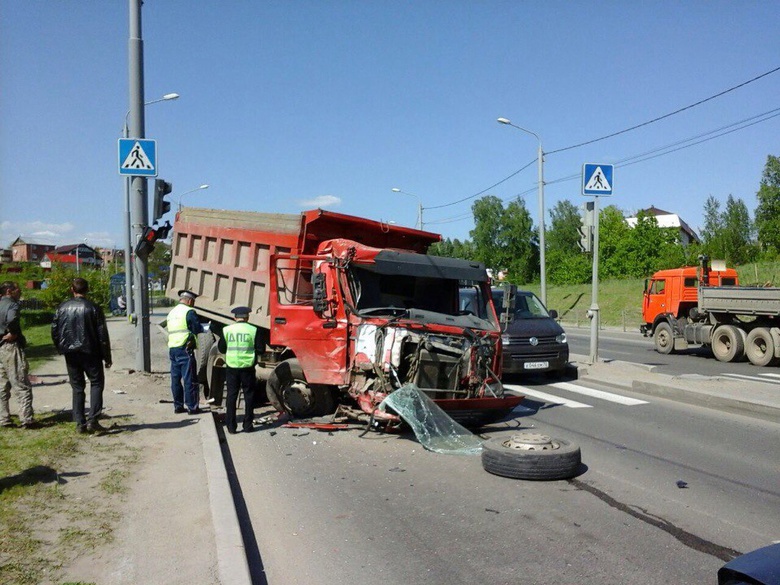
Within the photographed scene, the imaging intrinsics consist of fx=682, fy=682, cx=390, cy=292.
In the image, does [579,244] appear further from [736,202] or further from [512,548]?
[736,202]

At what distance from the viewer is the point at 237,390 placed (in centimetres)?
866

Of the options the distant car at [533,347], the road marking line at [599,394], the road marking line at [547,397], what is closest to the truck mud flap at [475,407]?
the road marking line at [547,397]

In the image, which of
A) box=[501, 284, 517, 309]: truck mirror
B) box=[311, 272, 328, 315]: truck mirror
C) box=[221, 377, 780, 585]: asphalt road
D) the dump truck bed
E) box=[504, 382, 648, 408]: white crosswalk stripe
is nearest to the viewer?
→ box=[221, 377, 780, 585]: asphalt road

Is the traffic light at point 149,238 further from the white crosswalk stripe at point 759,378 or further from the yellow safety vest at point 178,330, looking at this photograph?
the white crosswalk stripe at point 759,378

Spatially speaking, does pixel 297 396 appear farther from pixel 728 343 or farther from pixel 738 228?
pixel 738 228

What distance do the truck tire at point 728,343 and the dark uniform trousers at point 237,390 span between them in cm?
1442

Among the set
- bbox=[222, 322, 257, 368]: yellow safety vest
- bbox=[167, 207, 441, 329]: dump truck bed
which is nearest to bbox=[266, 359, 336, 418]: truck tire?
bbox=[222, 322, 257, 368]: yellow safety vest

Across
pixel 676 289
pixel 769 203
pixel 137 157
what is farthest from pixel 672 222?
pixel 137 157

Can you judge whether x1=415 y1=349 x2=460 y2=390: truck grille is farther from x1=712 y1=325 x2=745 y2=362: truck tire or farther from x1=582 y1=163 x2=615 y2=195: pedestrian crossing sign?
x1=712 y1=325 x2=745 y2=362: truck tire

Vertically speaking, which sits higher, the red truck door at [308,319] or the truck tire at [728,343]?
the red truck door at [308,319]

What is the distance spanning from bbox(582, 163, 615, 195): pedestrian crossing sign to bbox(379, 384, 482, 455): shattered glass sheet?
8.87m

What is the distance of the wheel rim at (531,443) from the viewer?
6.62 meters

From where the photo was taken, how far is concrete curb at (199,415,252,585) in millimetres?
4039

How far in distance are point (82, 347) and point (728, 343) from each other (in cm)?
1671
